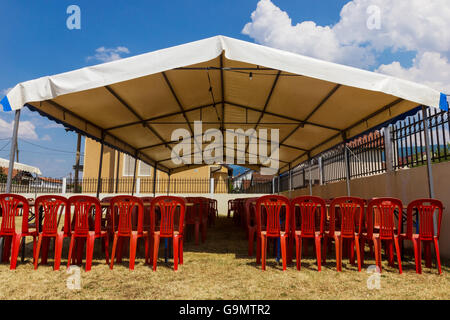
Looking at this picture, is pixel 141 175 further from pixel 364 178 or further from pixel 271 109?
pixel 364 178

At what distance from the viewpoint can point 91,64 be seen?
159 inches

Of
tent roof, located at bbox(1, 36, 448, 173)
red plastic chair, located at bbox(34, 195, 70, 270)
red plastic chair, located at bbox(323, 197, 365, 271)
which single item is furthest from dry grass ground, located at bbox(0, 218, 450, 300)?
tent roof, located at bbox(1, 36, 448, 173)

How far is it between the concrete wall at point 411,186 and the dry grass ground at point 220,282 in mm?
777

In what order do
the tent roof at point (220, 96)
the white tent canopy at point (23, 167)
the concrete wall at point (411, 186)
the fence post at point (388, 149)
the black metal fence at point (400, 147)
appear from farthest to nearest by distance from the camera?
the white tent canopy at point (23, 167), the fence post at point (388, 149), the black metal fence at point (400, 147), the concrete wall at point (411, 186), the tent roof at point (220, 96)

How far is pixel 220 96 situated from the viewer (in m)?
7.43

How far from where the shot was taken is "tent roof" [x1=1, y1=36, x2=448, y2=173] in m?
4.05

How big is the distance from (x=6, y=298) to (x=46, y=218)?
1.19 m

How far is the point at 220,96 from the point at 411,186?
15.0 feet

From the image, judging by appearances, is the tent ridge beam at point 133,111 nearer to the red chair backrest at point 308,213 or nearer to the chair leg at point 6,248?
the chair leg at point 6,248

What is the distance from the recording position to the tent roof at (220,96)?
405 cm

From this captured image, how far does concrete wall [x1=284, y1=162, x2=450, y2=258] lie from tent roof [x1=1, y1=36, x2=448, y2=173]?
1.11m

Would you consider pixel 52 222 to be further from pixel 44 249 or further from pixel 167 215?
pixel 167 215

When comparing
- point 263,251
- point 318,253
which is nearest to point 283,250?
point 263,251

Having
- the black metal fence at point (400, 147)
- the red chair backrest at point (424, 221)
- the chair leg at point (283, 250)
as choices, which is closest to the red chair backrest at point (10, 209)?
the chair leg at point (283, 250)
